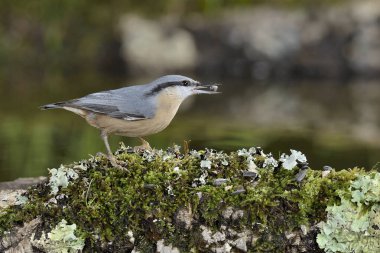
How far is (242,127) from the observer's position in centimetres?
1256

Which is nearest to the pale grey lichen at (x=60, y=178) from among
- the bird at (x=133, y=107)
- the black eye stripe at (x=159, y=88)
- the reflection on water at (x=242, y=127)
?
the bird at (x=133, y=107)

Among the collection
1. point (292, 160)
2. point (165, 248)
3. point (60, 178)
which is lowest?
point (165, 248)

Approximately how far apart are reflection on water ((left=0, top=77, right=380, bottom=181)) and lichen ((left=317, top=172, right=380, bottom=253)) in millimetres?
4399

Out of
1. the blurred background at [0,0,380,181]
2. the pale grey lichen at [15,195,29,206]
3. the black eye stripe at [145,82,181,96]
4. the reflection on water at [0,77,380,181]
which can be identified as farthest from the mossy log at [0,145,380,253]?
the blurred background at [0,0,380,181]

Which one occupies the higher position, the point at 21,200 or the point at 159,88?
the point at 159,88

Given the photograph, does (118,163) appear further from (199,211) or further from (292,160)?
(292,160)

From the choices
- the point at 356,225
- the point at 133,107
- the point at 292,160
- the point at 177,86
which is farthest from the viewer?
the point at 177,86

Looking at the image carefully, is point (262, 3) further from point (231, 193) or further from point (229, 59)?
point (231, 193)

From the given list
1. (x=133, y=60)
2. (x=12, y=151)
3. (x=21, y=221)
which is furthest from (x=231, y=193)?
(x=133, y=60)

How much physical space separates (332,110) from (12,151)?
20.2ft

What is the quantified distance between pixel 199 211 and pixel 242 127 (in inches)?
303

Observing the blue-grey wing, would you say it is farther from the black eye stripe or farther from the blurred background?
the blurred background

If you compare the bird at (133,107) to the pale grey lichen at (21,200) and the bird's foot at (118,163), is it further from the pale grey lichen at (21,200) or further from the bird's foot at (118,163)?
the pale grey lichen at (21,200)


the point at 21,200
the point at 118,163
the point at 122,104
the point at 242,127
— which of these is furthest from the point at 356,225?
the point at 242,127
